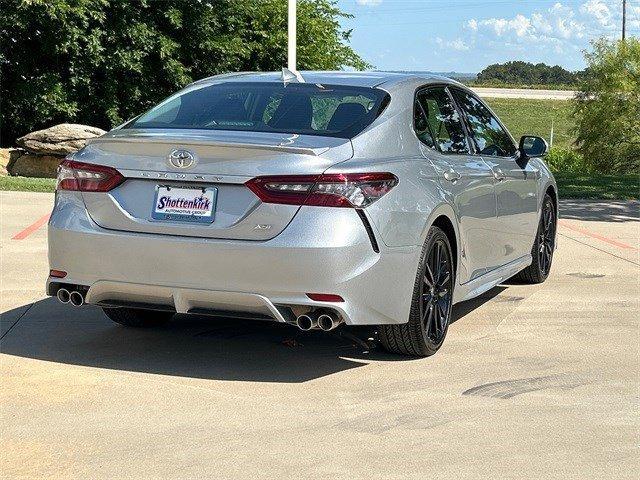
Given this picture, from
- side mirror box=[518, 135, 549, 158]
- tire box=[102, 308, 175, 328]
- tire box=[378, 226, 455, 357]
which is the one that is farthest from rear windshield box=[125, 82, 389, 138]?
side mirror box=[518, 135, 549, 158]

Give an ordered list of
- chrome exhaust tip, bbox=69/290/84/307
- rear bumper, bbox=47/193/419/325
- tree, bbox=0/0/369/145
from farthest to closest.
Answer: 1. tree, bbox=0/0/369/145
2. chrome exhaust tip, bbox=69/290/84/307
3. rear bumper, bbox=47/193/419/325

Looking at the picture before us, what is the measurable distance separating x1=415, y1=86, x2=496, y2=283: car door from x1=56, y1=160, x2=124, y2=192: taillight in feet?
5.96

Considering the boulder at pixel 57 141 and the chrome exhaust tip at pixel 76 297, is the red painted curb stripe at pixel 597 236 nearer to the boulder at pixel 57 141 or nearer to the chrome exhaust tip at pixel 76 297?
the chrome exhaust tip at pixel 76 297

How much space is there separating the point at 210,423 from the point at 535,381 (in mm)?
1911

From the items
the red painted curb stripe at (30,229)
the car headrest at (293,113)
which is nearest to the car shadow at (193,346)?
the car headrest at (293,113)

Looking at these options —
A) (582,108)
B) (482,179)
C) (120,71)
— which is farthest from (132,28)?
(482,179)

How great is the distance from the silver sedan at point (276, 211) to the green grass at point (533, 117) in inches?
2025

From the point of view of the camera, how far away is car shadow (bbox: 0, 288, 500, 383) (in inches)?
260

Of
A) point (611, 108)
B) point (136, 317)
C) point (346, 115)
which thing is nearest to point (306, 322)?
point (346, 115)

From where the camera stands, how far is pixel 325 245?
5992mm

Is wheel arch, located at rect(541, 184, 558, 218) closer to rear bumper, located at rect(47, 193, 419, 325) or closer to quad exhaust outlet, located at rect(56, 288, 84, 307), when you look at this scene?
rear bumper, located at rect(47, 193, 419, 325)

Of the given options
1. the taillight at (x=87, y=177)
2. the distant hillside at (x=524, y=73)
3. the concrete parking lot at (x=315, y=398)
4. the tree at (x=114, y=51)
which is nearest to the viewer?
the concrete parking lot at (x=315, y=398)

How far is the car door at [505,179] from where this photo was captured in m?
8.18

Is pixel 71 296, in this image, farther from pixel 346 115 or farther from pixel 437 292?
pixel 437 292
